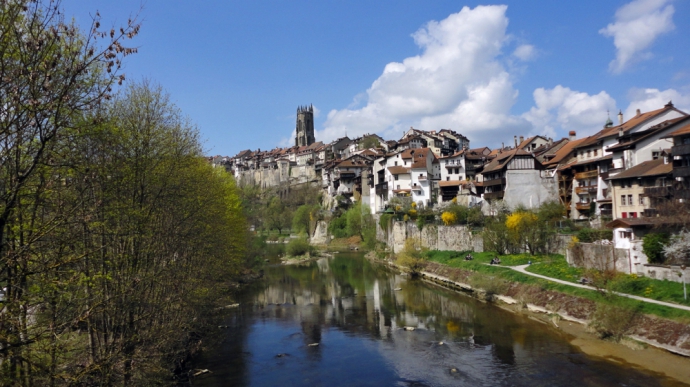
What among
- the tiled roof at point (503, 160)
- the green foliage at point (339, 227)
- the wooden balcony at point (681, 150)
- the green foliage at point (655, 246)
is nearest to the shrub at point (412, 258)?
the tiled roof at point (503, 160)

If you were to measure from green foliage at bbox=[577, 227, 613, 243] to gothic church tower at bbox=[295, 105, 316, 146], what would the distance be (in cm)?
11108

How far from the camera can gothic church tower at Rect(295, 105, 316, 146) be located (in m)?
137

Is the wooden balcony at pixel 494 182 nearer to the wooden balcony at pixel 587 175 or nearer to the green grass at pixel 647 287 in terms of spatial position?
the wooden balcony at pixel 587 175

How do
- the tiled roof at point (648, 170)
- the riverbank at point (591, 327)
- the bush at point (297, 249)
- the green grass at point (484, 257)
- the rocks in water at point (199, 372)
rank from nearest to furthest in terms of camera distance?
the riverbank at point (591, 327)
the rocks in water at point (199, 372)
the tiled roof at point (648, 170)
the green grass at point (484, 257)
the bush at point (297, 249)

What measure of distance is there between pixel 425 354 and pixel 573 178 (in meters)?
28.6

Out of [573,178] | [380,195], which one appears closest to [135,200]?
[573,178]

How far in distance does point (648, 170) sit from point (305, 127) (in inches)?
4464

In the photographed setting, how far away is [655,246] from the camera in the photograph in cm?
2303

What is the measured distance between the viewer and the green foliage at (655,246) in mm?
22906

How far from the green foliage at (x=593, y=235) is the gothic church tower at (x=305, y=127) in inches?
4373

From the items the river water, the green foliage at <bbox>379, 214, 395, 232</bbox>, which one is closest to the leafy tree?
the green foliage at <bbox>379, 214, 395, 232</bbox>

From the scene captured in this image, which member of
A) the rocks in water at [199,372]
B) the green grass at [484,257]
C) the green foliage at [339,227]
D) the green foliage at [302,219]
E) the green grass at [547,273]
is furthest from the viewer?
the green foliage at [302,219]

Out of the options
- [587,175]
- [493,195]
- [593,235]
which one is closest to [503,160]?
[493,195]

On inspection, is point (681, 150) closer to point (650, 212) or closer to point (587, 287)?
point (650, 212)
